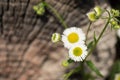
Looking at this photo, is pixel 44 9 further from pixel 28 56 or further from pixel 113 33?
pixel 113 33

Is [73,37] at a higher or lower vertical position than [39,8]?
lower

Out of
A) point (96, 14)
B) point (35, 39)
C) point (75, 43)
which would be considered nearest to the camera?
point (96, 14)

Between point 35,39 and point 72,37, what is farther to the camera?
point 35,39

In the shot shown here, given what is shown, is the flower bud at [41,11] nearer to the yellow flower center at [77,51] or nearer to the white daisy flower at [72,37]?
the white daisy flower at [72,37]

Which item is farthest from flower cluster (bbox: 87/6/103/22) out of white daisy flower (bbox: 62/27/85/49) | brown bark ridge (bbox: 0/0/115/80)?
brown bark ridge (bbox: 0/0/115/80)

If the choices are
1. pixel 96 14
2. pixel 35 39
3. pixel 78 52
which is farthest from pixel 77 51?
pixel 35 39

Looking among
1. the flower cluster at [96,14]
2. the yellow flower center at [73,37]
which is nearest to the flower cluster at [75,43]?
the yellow flower center at [73,37]

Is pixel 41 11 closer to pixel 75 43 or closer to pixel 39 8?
pixel 39 8

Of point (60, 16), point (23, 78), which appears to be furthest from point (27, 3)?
point (23, 78)
